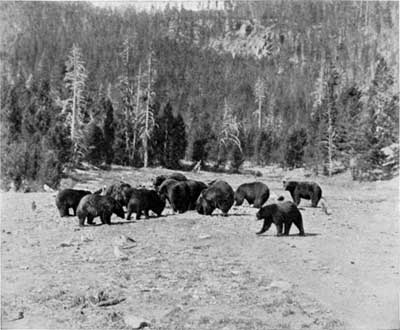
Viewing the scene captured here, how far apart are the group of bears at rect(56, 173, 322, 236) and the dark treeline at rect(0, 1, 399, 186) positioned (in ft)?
39.3

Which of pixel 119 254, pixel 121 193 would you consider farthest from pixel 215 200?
pixel 119 254

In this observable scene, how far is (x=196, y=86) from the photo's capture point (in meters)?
130

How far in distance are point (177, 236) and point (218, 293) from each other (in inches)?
202

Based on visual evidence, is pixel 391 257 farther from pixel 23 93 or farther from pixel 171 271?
pixel 23 93

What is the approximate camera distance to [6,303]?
8.92 metres

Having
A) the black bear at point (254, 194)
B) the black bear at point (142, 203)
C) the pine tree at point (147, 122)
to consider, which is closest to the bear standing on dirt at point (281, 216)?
the black bear at point (142, 203)

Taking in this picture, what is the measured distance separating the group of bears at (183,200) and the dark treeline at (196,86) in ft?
39.3

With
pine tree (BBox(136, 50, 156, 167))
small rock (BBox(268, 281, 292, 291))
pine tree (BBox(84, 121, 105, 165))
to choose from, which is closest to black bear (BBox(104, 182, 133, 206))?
small rock (BBox(268, 281, 292, 291))

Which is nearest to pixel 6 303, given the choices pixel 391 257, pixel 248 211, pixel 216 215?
pixel 391 257

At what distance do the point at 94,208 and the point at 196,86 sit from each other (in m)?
116

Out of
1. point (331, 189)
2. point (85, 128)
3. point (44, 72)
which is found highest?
point (44, 72)

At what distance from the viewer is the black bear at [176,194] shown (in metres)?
19.1

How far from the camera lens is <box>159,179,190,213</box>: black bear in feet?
62.6

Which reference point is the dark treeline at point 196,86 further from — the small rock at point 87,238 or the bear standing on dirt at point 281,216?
the bear standing on dirt at point 281,216
